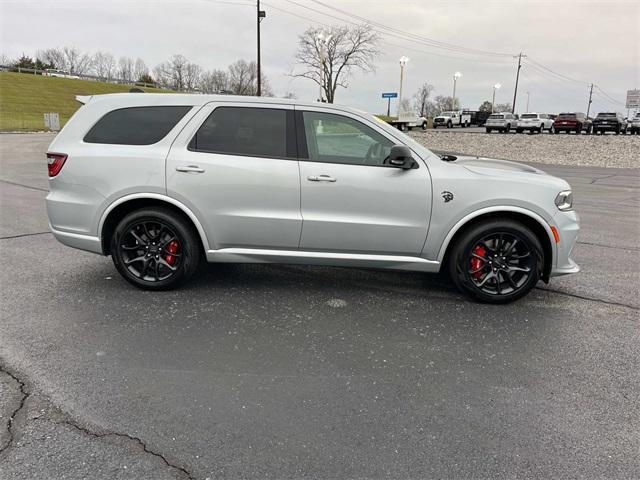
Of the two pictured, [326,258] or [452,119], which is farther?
[452,119]

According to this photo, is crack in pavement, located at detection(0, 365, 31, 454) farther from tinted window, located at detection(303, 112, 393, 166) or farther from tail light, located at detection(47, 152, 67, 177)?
tinted window, located at detection(303, 112, 393, 166)

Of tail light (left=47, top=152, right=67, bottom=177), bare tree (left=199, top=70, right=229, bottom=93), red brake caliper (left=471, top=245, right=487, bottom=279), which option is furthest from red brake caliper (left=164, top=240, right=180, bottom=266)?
bare tree (left=199, top=70, right=229, bottom=93)

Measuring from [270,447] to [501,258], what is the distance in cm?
286

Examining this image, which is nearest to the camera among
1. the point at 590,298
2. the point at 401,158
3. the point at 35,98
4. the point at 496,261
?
the point at 401,158

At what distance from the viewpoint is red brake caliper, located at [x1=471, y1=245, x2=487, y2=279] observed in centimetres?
436

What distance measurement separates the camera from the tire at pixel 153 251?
443cm

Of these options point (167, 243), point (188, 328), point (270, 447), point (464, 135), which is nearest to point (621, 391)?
point (270, 447)

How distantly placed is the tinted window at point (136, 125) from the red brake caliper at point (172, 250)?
95 centimetres

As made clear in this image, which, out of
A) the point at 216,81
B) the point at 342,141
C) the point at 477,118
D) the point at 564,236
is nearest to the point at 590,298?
the point at 564,236

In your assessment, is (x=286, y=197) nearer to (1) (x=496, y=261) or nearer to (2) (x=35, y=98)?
(1) (x=496, y=261)

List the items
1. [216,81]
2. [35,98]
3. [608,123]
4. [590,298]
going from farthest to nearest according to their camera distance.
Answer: [216,81] → [35,98] → [608,123] → [590,298]

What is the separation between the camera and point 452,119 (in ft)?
181

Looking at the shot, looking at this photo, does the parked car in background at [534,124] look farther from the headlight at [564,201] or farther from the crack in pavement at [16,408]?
the crack in pavement at [16,408]

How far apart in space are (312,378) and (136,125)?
292 centimetres
